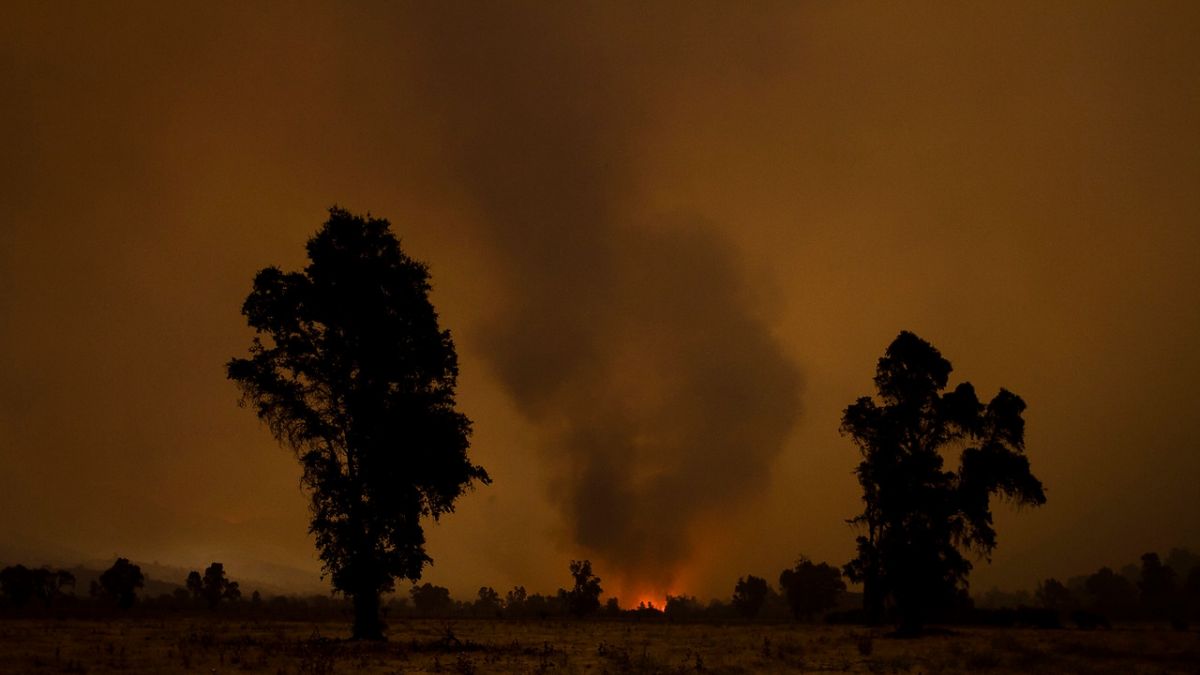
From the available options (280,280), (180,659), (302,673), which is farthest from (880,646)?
(280,280)

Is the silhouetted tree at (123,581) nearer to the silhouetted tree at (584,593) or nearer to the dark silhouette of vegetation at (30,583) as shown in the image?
the dark silhouette of vegetation at (30,583)

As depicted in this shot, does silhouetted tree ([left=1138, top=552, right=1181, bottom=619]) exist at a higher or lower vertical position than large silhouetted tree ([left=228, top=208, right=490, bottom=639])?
lower

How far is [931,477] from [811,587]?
103 m

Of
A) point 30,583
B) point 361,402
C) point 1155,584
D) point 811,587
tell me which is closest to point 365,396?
point 361,402

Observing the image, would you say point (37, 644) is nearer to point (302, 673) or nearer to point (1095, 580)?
point (302, 673)

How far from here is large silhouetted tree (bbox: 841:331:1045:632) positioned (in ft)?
123

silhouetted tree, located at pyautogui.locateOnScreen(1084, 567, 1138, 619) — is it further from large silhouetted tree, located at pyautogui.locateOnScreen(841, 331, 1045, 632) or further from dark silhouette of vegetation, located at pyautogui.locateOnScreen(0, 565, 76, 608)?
dark silhouette of vegetation, located at pyautogui.locateOnScreen(0, 565, 76, 608)

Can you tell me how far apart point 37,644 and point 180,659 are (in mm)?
8506

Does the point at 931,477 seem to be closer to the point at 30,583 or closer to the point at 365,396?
the point at 365,396

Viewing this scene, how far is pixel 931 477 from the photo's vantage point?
37.7 meters

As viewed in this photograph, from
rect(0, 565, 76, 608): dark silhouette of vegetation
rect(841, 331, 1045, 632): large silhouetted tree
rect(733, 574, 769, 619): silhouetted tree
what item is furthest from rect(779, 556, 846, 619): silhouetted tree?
rect(0, 565, 76, 608): dark silhouette of vegetation

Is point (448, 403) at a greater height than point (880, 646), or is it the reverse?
point (448, 403)

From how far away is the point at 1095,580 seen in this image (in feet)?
536

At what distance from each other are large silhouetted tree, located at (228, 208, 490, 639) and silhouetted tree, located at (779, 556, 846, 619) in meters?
118
